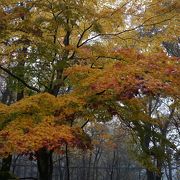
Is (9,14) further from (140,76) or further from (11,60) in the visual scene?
(140,76)

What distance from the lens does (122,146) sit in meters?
47.6

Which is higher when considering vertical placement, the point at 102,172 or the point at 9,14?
the point at 9,14

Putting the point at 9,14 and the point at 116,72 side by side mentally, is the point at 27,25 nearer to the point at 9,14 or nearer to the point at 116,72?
the point at 9,14

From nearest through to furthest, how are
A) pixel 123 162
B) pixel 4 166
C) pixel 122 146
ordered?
pixel 4 166 < pixel 122 146 < pixel 123 162

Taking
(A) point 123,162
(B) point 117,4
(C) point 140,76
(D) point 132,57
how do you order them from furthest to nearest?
1. (A) point 123,162
2. (B) point 117,4
3. (D) point 132,57
4. (C) point 140,76

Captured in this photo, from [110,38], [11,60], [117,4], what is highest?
[117,4]

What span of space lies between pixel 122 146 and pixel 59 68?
1577 inches

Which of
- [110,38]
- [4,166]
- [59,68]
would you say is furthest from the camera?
[4,166]

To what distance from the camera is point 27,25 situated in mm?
8344

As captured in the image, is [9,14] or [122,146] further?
[122,146]

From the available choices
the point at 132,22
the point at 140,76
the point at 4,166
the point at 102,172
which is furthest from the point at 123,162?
the point at 140,76

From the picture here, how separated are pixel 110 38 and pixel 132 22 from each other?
1.06 m

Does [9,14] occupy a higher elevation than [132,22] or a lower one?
lower

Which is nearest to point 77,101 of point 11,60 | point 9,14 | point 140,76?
point 140,76
